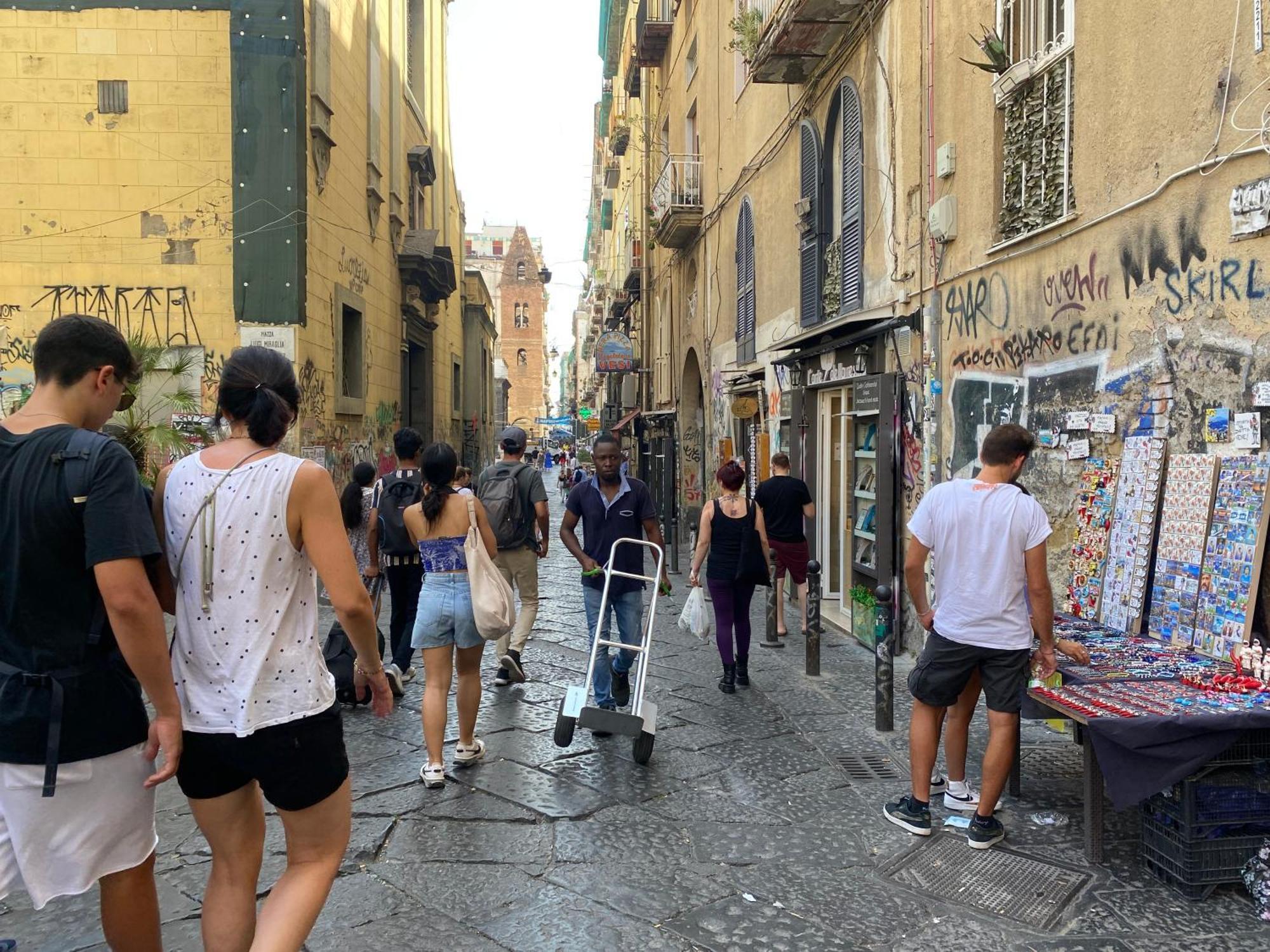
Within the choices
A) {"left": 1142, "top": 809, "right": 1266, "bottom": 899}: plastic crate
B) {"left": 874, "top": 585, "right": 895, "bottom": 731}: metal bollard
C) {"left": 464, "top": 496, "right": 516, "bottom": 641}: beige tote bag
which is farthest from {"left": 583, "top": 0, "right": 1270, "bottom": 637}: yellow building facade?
A: {"left": 464, "top": 496, "right": 516, "bottom": 641}: beige tote bag

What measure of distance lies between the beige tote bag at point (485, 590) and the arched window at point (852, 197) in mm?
5650

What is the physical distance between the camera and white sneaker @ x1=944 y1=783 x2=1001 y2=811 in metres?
4.47

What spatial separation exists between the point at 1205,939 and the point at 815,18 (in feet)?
27.8

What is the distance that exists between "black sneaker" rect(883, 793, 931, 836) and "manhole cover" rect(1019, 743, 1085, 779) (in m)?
0.73

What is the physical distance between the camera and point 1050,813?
443cm

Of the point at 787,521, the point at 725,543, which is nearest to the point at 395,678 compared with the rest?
the point at 725,543

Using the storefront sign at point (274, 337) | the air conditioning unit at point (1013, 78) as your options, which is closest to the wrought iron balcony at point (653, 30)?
the storefront sign at point (274, 337)

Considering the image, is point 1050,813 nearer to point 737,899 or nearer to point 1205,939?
point 1205,939

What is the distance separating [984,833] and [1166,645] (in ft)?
4.44

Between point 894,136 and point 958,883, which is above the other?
point 894,136

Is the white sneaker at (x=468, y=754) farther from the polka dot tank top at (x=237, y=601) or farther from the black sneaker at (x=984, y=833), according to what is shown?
the polka dot tank top at (x=237, y=601)

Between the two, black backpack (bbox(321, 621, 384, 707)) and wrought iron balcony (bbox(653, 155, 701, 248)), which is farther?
wrought iron balcony (bbox(653, 155, 701, 248))

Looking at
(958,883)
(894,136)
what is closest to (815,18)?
(894,136)

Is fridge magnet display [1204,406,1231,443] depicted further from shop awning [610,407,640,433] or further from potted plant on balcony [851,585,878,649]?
shop awning [610,407,640,433]
